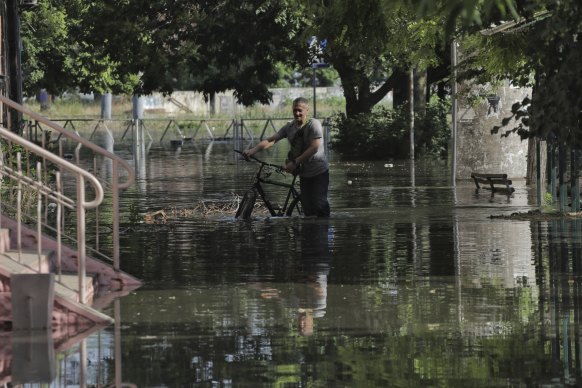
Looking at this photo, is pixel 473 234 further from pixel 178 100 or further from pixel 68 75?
pixel 178 100

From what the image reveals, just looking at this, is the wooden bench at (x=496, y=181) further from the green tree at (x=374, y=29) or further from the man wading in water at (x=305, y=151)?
the man wading in water at (x=305, y=151)

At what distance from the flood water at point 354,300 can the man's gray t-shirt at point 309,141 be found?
0.68m

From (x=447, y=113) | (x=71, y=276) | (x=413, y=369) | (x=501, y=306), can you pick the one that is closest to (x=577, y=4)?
(x=501, y=306)

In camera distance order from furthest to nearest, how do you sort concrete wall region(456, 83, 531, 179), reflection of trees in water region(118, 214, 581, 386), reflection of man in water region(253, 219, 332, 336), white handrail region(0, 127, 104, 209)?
1. concrete wall region(456, 83, 531, 179)
2. reflection of man in water region(253, 219, 332, 336)
3. white handrail region(0, 127, 104, 209)
4. reflection of trees in water region(118, 214, 581, 386)

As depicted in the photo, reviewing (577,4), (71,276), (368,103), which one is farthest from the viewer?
(368,103)

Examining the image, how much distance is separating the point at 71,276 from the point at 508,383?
5.31m

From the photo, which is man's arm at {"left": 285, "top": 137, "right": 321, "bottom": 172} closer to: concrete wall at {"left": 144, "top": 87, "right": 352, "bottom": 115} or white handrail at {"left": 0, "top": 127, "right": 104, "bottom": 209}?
white handrail at {"left": 0, "top": 127, "right": 104, "bottom": 209}

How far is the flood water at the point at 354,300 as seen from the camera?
9.44 m

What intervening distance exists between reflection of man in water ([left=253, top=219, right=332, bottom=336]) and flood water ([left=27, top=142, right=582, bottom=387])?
0.02 m

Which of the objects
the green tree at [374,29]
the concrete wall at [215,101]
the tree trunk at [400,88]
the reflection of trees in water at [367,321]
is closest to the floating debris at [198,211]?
the green tree at [374,29]

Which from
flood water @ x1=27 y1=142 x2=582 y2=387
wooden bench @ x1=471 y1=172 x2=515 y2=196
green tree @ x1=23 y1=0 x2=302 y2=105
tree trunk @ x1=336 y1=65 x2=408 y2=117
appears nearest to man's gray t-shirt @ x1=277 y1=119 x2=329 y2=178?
flood water @ x1=27 y1=142 x2=582 y2=387

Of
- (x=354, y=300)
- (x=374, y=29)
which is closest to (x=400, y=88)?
(x=374, y=29)

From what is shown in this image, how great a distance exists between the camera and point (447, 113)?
145 feet

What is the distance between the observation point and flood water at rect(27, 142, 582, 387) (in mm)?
9438
